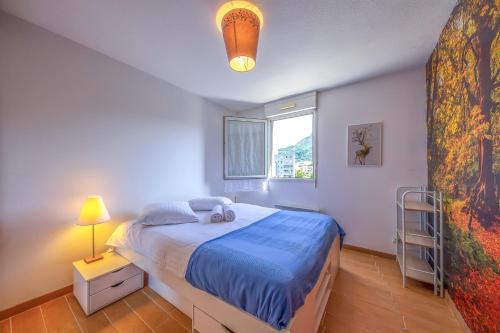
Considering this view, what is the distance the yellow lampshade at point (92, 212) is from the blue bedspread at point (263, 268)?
1.09 metres

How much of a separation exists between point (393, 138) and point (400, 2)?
5.14 feet

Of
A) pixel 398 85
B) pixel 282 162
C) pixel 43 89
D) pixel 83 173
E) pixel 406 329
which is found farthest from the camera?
pixel 282 162

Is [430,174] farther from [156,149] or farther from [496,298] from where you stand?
[156,149]

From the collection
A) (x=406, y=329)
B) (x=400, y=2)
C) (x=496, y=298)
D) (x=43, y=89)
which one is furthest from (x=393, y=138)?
(x=43, y=89)

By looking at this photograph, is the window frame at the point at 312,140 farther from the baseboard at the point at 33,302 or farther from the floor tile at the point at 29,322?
the floor tile at the point at 29,322

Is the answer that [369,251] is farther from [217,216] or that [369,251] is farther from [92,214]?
[92,214]

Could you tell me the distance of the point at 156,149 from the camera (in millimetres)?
2551

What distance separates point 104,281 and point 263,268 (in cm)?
151

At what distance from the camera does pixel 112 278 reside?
65.8 inches

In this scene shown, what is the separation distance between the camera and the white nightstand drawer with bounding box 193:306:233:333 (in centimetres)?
117

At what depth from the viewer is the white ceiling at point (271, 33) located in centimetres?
144

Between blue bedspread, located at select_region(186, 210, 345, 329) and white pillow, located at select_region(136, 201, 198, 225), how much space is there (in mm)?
649

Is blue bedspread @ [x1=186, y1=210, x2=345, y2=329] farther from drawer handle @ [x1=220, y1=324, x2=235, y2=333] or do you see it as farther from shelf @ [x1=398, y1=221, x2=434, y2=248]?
shelf @ [x1=398, y1=221, x2=434, y2=248]

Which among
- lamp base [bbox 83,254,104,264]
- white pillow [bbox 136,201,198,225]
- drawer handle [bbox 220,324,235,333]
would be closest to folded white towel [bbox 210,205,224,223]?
white pillow [bbox 136,201,198,225]
